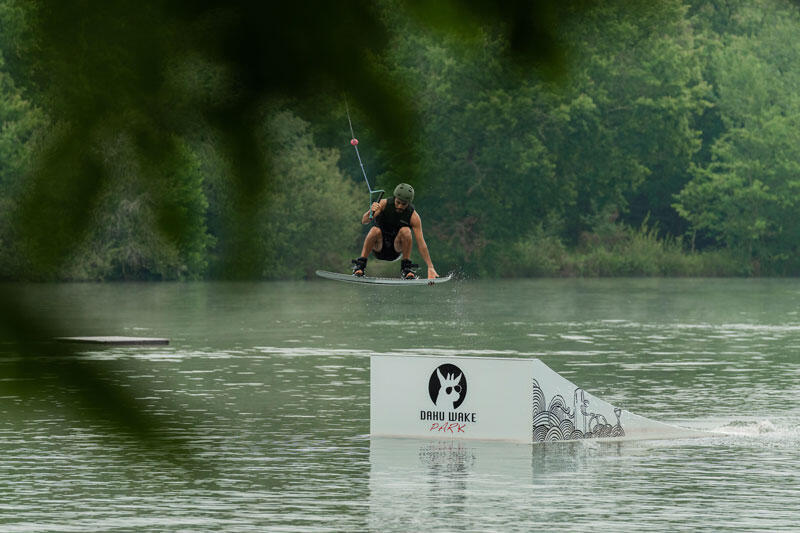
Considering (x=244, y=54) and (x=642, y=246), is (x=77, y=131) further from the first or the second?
(x=642, y=246)

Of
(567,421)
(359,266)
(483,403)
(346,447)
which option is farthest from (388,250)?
(567,421)

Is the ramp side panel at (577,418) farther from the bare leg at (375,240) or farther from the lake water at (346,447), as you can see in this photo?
the bare leg at (375,240)

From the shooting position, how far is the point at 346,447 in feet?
76.2

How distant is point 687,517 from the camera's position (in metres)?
17.5

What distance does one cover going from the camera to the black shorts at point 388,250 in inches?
532

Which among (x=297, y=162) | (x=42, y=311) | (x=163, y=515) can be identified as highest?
(x=297, y=162)

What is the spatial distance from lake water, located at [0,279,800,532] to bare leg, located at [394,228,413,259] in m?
1.56

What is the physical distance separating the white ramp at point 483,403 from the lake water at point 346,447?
13.6 inches

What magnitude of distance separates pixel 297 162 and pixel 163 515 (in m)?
15.8

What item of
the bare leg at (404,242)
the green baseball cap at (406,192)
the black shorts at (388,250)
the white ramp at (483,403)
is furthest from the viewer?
the white ramp at (483,403)

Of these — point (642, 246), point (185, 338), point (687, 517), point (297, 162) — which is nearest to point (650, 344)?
point (185, 338)

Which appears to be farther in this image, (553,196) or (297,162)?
(553,196)

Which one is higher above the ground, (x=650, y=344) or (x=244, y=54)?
(x=244, y=54)

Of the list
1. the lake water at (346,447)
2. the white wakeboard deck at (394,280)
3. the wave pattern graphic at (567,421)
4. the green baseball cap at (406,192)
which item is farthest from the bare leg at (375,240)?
the green baseball cap at (406,192)
